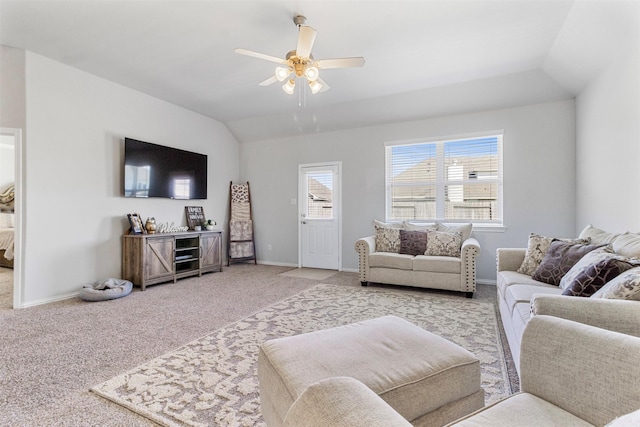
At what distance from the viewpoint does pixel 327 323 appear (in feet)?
9.58

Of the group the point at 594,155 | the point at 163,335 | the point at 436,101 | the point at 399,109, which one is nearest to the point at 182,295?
the point at 163,335

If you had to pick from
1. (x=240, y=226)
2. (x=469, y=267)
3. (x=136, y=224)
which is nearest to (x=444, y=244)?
(x=469, y=267)

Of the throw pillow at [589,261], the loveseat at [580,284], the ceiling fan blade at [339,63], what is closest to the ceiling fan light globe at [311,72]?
the ceiling fan blade at [339,63]

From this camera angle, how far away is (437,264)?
392cm

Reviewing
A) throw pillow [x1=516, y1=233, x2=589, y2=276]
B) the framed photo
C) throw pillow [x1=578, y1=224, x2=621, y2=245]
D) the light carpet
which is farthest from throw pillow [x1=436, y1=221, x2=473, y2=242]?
the framed photo

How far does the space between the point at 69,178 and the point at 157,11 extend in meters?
2.35

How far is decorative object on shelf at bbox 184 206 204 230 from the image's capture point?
5301 millimetres

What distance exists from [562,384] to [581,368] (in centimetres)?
A: 8

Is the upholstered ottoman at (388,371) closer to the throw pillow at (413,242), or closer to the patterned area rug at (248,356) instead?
the patterned area rug at (248,356)

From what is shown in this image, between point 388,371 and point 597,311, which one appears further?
point 597,311

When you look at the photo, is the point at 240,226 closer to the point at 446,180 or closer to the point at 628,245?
the point at 446,180

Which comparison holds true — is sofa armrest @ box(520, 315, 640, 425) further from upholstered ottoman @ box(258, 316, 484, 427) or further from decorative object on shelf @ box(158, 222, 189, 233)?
decorative object on shelf @ box(158, 222, 189, 233)

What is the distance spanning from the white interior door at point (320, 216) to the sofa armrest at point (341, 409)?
16.1ft

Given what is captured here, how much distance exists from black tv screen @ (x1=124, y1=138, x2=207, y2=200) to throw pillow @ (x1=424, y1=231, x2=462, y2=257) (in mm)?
3836
